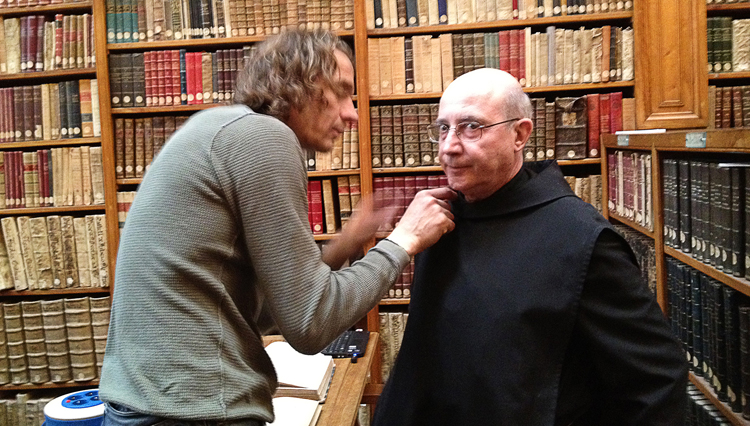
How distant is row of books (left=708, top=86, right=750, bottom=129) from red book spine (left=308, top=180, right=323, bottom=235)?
6.27 feet

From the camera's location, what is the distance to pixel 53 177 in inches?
132

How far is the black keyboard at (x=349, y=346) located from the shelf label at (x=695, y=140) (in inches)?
47.1

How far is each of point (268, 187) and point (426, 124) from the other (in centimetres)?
220

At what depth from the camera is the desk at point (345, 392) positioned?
1637 millimetres

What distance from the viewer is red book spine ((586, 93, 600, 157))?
309 centimetres

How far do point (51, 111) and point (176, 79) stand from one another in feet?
2.31

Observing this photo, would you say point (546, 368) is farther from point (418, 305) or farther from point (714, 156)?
point (714, 156)

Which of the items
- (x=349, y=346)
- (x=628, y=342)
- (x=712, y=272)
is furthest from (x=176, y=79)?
(x=628, y=342)

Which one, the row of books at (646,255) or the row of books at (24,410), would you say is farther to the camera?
the row of books at (24,410)

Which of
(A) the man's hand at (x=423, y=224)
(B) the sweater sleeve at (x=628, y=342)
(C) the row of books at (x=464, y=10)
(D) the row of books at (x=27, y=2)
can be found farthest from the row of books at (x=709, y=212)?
(D) the row of books at (x=27, y=2)

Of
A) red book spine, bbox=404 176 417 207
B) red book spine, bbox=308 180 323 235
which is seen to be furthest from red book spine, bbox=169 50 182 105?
red book spine, bbox=404 176 417 207

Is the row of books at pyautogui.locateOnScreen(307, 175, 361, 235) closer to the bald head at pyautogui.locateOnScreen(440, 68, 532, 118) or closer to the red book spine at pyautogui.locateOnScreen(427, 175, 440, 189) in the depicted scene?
the red book spine at pyautogui.locateOnScreen(427, 175, 440, 189)

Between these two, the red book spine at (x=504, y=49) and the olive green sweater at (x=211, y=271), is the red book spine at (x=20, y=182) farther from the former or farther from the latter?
the olive green sweater at (x=211, y=271)

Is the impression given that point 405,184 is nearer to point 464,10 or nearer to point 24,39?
point 464,10
